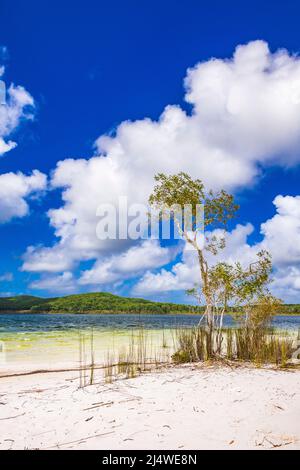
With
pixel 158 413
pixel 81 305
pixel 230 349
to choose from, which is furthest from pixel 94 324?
pixel 81 305

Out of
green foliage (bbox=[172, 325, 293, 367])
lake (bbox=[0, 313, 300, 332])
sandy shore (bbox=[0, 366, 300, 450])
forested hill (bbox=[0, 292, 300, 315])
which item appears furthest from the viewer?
forested hill (bbox=[0, 292, 300, 315])

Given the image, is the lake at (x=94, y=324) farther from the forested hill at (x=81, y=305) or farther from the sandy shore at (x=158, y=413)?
the forested hill at (x=81, y=305)

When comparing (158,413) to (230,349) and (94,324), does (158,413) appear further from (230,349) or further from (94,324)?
(94,324)

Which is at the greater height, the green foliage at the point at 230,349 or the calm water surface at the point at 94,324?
the green foliage at the point at 230,349

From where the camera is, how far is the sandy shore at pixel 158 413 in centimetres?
383

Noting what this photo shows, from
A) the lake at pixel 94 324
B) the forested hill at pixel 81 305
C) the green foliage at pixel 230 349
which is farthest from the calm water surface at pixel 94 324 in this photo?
the forested hill at pixel 81 305

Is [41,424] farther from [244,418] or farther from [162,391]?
[244,418]

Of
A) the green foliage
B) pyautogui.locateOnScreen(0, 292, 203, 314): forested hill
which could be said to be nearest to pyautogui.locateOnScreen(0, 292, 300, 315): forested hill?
pyautogui.locateOnScreen(0, 292, 203, 314): forested hill

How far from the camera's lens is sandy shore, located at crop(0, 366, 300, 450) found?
3.83 m

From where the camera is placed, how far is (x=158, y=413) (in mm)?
4594

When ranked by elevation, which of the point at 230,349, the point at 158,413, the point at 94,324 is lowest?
the point at 94,324

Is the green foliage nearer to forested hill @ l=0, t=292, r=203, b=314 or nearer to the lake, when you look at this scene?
the lake
